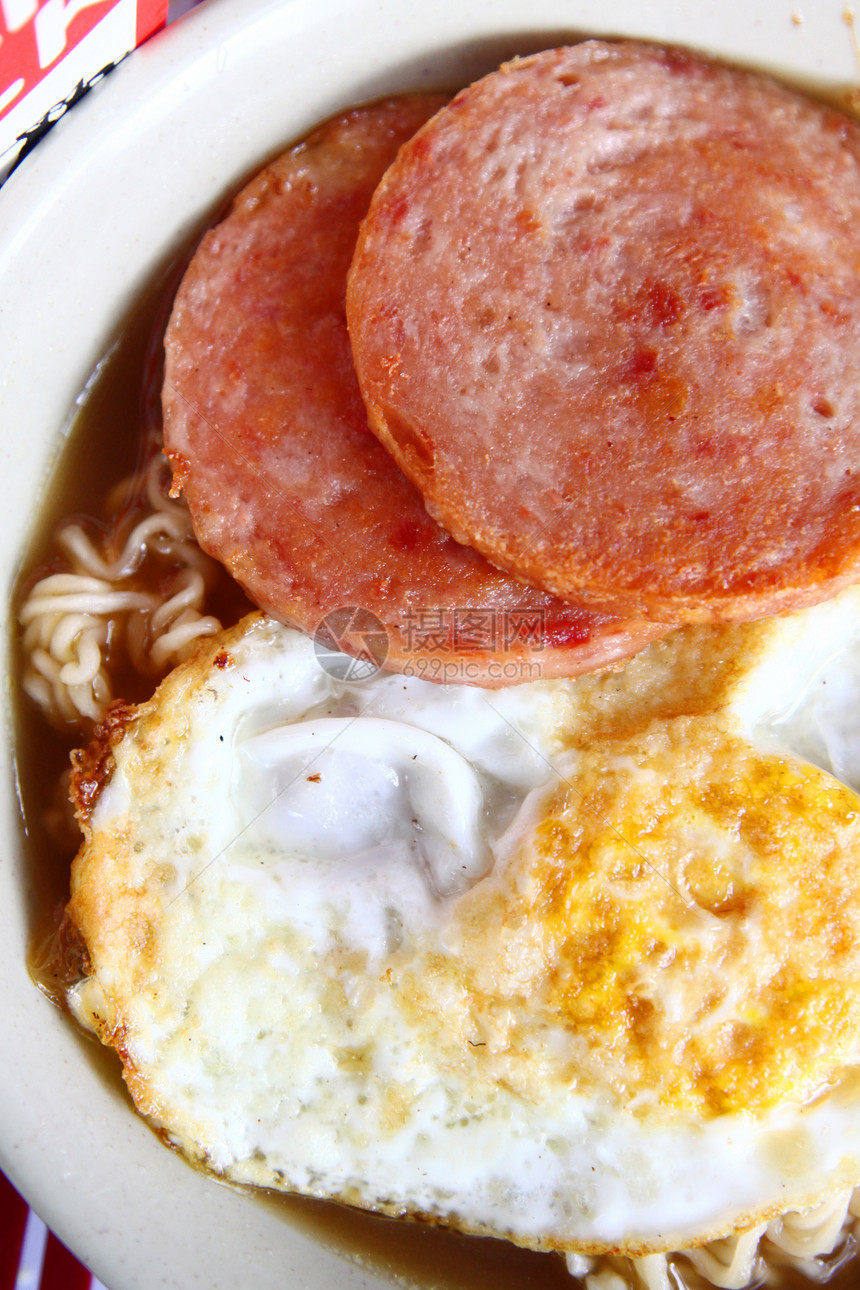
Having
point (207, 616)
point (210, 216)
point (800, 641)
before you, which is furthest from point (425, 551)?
point (210, 216)

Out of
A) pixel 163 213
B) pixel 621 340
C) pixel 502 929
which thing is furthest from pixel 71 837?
pixel 621 340

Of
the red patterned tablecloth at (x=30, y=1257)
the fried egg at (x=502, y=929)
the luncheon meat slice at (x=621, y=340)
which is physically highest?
the luncheon meat slice at (x=621, y=340)

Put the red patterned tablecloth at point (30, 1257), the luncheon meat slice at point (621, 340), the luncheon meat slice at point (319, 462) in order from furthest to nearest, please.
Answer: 1. the red patterned tablecloth at point (30, 1257)
2. the luncheon meat slice at point (319, 462)
3. the luncheon meat slice at point (621, 340)

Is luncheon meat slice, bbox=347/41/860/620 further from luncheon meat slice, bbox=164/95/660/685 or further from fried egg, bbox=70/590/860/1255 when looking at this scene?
fried egg, bbox=70/590/860/1255

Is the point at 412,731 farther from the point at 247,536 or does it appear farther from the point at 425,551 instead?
the point at 247,536

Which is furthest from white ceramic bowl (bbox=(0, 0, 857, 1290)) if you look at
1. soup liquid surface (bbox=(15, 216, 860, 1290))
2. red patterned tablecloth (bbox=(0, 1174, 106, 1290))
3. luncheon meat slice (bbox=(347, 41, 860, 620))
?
red patterned tablecloth (bbox=(0, 1174, 106, 1290))

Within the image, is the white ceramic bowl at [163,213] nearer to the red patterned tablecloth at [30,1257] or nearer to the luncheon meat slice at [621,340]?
the luncheon meat slice at [621,340]

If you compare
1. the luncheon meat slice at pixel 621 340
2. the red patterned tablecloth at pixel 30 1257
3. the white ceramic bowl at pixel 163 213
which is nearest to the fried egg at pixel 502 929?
the white ceramic bowl at pixel 163 213

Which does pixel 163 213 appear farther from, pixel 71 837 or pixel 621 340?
pixel 71 837
